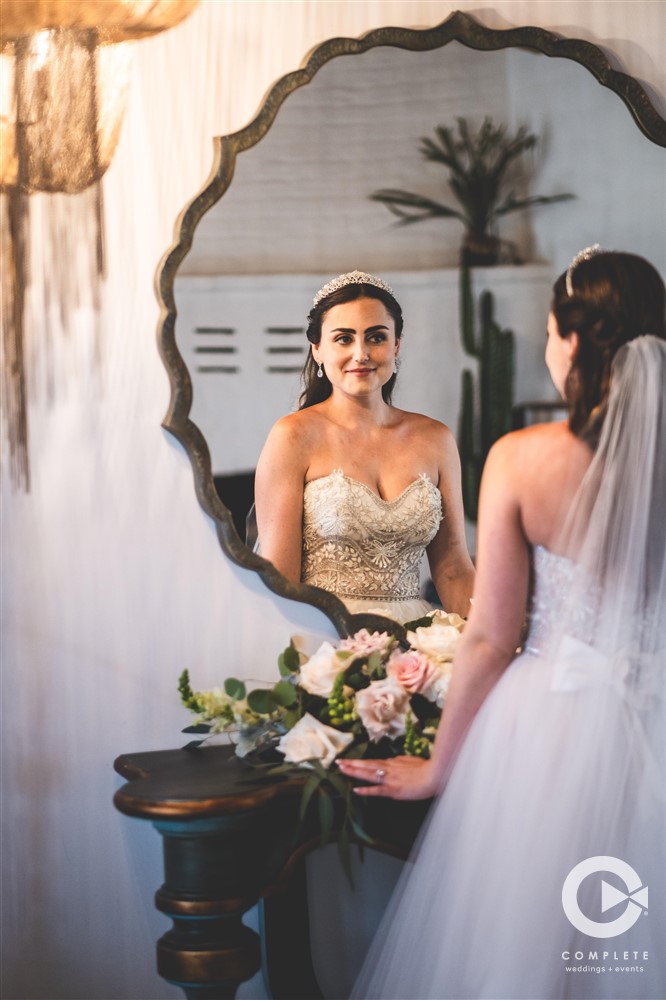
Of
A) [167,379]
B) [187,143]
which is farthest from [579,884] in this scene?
[187,143]

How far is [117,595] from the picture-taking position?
2.27 meters

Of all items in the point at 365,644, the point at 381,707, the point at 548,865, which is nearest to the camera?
the point at 548,865

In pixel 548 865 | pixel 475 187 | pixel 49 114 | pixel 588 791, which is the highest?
pixel 49 114

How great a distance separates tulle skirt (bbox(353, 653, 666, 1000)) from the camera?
1.68 metres

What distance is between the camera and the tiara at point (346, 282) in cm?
226

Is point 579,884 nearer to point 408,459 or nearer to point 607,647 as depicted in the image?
point 607,647

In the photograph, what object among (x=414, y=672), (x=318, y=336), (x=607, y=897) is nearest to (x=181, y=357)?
(x=318, y=336)

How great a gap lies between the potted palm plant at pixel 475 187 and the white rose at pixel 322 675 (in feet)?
3.11

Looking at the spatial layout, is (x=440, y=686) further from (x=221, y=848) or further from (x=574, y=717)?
(x=221, y=848)

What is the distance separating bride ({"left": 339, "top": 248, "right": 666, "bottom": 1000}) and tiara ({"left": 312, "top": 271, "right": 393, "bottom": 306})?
0.56 metres

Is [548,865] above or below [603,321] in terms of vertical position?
below

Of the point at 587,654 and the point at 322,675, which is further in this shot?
the point at 322,675

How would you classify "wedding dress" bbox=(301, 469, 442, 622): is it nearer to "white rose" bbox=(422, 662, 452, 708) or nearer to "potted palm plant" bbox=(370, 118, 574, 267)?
"white rose" bbox=(422, 662, 452, 708)

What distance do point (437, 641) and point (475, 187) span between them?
1.02m
